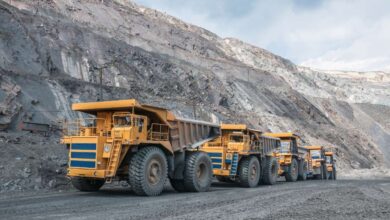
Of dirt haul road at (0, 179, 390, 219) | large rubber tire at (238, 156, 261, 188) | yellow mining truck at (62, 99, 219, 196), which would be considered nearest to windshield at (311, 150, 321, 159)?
large rubber tire at (238, 156, 261, 188)

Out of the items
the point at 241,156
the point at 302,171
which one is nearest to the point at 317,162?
the point at 302,171

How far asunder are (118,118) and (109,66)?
70.5 feet

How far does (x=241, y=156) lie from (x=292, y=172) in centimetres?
579

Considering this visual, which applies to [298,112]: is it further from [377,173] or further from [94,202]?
[94,202]

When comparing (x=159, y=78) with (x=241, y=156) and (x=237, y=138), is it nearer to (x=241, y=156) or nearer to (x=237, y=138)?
(x=237, y=138)

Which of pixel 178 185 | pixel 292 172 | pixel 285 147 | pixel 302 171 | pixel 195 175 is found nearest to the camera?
pixel 195 175

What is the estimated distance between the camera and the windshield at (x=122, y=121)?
10.7 metres

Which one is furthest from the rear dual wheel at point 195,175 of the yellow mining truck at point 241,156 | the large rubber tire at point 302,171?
the large rubber tire at point 302,171

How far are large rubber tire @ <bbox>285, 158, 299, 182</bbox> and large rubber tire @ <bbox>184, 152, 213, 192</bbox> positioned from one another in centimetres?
807

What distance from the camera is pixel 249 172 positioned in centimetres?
1509

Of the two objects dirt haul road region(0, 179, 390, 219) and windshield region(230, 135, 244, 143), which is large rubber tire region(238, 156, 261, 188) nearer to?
windshield region(230, 135, 244, 143)

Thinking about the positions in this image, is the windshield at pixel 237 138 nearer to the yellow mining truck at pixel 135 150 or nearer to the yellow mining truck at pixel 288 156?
the yellow mining truck at pixel 135 150

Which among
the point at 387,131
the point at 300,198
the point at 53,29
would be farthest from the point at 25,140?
the point at 387,131

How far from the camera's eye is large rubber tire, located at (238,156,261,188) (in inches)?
591
